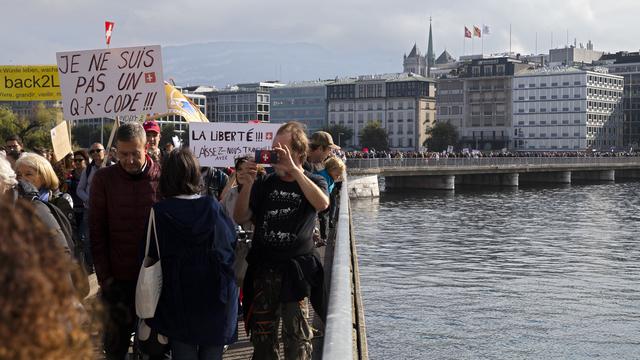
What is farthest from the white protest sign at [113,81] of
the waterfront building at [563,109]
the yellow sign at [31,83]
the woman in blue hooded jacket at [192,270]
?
the waterfront building at [563,109]

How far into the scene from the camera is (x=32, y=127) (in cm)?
6756

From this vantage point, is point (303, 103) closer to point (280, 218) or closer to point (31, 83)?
point (31, 83)

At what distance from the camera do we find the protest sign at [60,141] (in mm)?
12453

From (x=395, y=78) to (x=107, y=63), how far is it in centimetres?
16282

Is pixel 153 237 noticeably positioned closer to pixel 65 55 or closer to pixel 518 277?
pixel 65 55

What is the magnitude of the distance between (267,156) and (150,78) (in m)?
4.17

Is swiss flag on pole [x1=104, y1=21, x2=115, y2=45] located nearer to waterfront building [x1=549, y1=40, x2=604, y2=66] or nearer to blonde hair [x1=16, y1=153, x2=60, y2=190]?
blonde hair [x1=16, y1=153, x2=60, y2=190]

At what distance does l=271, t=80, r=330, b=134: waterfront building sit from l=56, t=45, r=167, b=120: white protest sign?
16869 cm

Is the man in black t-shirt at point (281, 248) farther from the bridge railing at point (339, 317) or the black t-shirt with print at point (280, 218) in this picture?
the bridge railing at point (339, 317)

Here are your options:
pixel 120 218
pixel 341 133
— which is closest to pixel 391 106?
pixel 341 133

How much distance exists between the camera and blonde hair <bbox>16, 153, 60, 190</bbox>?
5446mm

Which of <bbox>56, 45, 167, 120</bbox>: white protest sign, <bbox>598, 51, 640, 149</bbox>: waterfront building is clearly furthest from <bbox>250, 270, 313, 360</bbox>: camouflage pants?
<bbox>598, 51, 640, 149</bbox>: waterfront building

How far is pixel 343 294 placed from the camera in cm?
522

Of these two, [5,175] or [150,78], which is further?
[150,78]
